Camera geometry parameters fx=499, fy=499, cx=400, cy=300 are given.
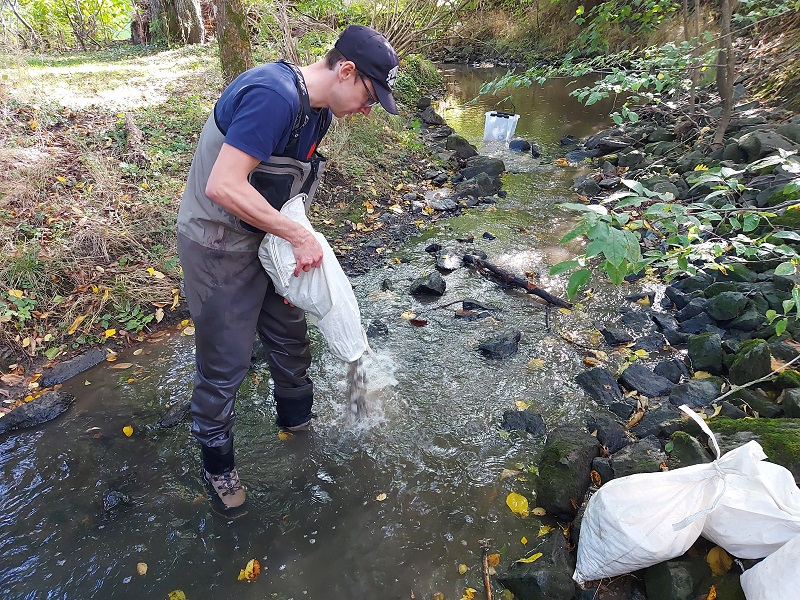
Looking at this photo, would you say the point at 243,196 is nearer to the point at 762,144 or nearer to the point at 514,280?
the point at 514,280

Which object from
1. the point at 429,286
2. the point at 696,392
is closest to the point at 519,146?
the point at 429,286

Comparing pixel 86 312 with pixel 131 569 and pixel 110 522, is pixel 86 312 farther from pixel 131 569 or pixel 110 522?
pixel 131 569

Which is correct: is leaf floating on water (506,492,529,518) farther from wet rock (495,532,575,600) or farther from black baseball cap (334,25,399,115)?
black baseball cap (334,25,399,115)

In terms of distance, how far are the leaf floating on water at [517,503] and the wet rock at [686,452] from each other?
78cm

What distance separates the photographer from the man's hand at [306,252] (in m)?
2.23

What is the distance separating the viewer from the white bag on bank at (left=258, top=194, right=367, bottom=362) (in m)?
2.29

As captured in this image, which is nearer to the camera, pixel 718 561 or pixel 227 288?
pixel 718 561

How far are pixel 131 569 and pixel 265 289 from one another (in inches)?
61.1

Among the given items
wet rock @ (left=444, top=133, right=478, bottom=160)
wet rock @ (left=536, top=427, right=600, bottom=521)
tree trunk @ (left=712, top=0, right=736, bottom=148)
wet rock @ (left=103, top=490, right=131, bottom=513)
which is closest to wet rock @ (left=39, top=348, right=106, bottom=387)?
wet rock @ (left=103, top=490, right=131, bottom=513)

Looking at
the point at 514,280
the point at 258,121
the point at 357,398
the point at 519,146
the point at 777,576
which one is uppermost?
the point at 258,121

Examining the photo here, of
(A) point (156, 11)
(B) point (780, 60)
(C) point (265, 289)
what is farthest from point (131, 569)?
(A) point (156, 11)

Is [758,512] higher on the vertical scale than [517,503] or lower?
higher

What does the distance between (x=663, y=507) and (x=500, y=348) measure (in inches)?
84.6

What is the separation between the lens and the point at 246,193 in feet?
6.39
